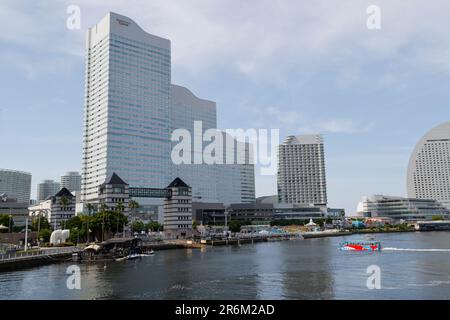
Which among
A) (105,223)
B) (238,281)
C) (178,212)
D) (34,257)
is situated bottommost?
(238,281)

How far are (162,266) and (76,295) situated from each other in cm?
3738

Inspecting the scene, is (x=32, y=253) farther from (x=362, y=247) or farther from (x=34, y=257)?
(x=362, y=247)

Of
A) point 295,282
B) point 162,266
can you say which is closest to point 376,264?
point 295,282

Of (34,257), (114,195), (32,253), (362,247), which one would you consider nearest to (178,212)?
(114,195)

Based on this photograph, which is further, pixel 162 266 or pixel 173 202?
pixel 173 202

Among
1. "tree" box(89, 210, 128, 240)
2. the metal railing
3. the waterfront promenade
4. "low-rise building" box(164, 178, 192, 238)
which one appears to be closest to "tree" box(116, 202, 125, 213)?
"tree" box(89, 210, 128, 240)

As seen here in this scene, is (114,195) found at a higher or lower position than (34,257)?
higher

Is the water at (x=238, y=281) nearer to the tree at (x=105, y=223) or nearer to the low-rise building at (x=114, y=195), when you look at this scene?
the tree at (x=105, y=223)

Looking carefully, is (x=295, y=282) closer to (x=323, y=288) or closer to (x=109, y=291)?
(x=323, y=288)

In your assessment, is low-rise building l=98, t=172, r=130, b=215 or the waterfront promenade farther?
low-rise building l=98, t=172, r=130, b=215

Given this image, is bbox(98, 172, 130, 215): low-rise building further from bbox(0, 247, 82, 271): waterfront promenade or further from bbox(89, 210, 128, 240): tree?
bbox(0, 247, 82, 271): waterfront promenade

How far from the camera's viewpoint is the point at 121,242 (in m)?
119
